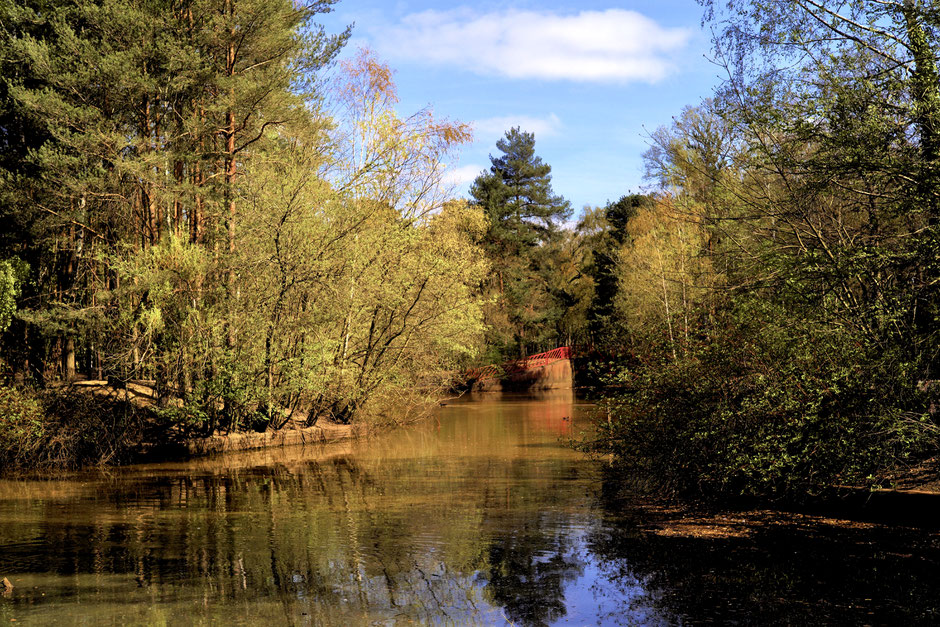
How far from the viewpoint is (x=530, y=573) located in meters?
8.41

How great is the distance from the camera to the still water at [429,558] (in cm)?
711

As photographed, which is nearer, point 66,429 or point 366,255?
point 66,429

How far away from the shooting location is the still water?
711cm

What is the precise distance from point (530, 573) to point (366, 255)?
50.0ft

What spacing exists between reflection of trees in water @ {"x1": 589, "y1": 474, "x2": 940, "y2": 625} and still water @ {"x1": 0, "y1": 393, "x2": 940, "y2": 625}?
3cm

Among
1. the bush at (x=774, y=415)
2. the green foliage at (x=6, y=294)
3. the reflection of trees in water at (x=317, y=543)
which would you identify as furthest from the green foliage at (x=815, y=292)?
the green foliage at (x=6, y=294)

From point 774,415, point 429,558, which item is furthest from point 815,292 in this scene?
point 429,558

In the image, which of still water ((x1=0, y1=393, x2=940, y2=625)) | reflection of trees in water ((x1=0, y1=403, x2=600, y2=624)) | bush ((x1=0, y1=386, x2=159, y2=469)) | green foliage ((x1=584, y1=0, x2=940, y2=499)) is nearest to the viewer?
still water ((x1=0, y1=393, x2=940, y2=625))

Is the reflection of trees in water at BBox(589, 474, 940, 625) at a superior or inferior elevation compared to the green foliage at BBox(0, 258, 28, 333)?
inferior

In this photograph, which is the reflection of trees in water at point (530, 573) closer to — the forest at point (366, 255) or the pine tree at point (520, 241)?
the forest at point (366, 255)

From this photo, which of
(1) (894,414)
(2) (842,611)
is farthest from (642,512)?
(2) (842,611)

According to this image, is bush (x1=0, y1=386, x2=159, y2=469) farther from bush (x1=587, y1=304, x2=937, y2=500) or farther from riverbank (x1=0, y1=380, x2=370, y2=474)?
bush (x1=587, y1=304, x2=937, y2=500)

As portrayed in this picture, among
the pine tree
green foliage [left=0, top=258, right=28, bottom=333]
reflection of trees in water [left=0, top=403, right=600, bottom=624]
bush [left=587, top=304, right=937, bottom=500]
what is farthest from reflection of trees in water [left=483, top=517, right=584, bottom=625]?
the pine tree

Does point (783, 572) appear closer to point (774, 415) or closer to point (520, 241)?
point (774, 415)
